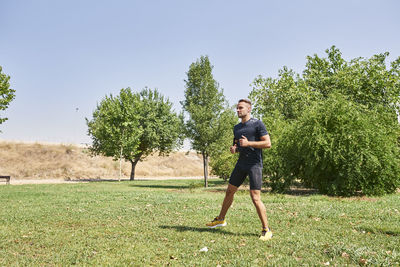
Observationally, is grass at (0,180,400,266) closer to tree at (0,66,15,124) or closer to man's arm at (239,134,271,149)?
man's arm at (239,134,271,149)

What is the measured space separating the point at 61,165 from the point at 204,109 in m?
33.1

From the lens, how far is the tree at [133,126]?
3644cm

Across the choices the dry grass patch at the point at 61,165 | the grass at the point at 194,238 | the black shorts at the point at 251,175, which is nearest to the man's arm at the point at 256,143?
the black shorts at the point at 251,175

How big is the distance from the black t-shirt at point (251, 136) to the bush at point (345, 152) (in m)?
9.92

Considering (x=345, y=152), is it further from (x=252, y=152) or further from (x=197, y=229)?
(x=197, y=229)

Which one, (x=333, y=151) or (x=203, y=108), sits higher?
(x=203, y=108)

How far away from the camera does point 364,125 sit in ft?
49.4

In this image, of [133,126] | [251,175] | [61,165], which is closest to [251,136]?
[251,175]

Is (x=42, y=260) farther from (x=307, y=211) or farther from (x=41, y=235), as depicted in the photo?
(x=307, y=211)

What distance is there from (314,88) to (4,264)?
30667 millimetres

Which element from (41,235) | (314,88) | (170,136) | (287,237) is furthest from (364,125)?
(170,136)

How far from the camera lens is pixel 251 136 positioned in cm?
602

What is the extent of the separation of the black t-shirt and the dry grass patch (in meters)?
37.3

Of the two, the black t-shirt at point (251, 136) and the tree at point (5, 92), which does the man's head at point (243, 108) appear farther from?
the tree at point (5, 92)
